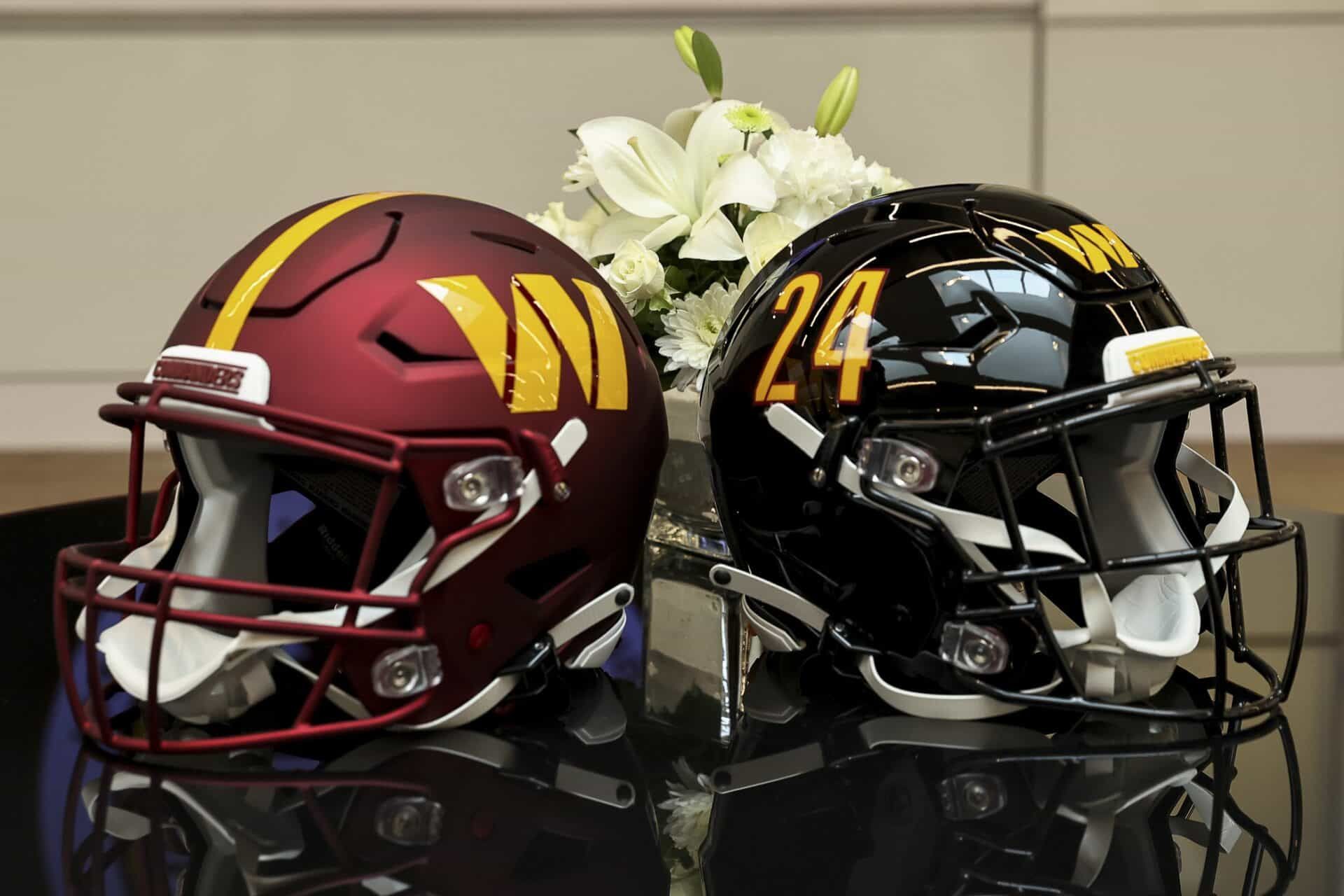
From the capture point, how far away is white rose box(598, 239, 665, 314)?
0.96 metres

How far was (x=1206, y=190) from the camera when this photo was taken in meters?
2.51

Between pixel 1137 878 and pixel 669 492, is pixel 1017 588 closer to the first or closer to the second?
pixel 1137 878

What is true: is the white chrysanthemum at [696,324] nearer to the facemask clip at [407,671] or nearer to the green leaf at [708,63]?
the green leaf at [708,63]

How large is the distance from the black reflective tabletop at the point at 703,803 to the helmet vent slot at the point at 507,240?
0.93 ft

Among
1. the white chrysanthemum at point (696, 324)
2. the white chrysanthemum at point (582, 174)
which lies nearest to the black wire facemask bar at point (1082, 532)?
the white chrysanthemum at point (696, 324)

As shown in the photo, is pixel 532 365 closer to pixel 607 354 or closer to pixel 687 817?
pixel 607 354

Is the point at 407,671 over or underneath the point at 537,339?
underneath

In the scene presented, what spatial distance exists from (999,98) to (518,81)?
94 cm

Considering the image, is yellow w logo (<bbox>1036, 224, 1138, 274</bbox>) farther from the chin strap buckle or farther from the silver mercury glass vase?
the chin strap buckle

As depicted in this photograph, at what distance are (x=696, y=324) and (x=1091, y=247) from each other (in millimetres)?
321

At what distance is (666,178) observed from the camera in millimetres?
1017

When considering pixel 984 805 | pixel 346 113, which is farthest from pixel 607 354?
pixel 346 113

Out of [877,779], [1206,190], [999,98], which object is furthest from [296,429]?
[1206,190]

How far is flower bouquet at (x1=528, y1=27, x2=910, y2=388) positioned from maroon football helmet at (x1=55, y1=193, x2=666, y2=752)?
0.16 meters
